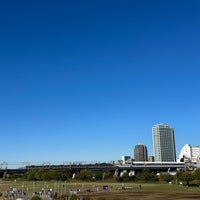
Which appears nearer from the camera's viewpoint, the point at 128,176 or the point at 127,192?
the point at 127,192

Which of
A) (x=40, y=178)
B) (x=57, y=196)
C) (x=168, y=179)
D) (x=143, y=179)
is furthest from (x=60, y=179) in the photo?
(x=57, y=196)


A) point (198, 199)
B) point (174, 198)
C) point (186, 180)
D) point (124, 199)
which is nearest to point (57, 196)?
point (124, 199)

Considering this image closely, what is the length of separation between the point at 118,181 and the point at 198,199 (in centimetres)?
9506

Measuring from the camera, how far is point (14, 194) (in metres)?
85.3

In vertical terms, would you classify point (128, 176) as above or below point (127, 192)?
above

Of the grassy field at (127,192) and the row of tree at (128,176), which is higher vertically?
the row of tree at (128,176)

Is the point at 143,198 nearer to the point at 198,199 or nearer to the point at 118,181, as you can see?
the point at 198,199

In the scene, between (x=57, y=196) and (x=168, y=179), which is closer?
(x=57, y=196)

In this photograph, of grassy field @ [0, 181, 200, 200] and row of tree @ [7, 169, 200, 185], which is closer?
grassy field @ [0, 181, 200, 200]

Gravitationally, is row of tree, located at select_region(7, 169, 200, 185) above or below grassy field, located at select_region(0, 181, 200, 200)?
above

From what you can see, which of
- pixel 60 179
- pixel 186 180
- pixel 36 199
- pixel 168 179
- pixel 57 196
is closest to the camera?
pixel 36 199

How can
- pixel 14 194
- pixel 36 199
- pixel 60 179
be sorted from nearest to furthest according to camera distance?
pixel 36 199, pixel 14 194, pixel 60 179

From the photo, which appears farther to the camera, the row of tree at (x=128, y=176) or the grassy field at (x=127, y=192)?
the row of tree at (x=128, y=176)

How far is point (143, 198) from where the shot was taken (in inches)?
3014
